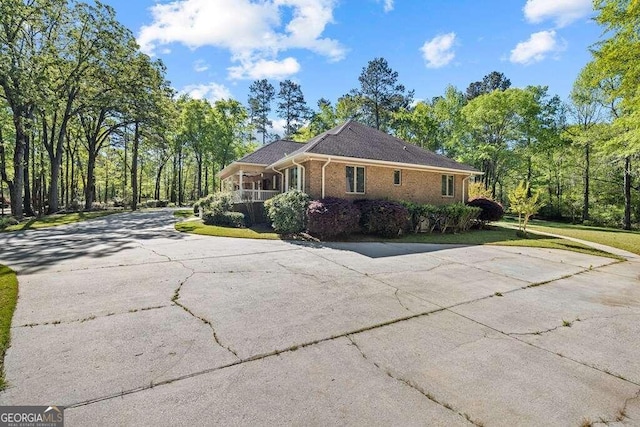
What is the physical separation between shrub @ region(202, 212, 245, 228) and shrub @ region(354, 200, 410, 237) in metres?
6.36

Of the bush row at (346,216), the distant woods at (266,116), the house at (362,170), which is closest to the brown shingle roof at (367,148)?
the house at (362,170)

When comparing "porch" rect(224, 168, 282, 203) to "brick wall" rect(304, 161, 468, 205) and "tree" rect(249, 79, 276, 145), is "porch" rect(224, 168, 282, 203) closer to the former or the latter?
"brick wall" rect(304, 161, 468, 205)

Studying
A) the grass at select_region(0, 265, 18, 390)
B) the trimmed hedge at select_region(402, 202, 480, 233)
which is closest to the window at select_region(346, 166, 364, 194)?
the trimmed hedge at select_region(402, 202, 480, 233)

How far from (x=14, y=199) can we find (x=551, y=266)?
27438 millimetres

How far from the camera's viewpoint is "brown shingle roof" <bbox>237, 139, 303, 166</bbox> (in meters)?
19.4

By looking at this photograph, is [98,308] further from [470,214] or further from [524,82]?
[524,82]

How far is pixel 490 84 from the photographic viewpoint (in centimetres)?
3834

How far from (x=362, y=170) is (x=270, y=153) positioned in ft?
27.4

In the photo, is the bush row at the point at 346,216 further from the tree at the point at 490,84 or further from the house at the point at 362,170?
the tree at the point at 490,84

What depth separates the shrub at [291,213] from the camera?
40.3 feet

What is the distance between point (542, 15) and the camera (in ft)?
35.9

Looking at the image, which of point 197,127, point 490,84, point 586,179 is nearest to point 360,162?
point 586,179

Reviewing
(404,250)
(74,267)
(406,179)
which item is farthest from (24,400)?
(406,179)

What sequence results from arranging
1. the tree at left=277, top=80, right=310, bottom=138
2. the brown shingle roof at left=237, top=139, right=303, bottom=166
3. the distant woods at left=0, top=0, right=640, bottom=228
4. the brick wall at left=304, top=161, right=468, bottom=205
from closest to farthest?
the brick wall at left=304, top=161, right=468, bottom=205
the distant woods at left=0, top=0, right=640, bottom=228
the brown shingle roof at left=237, top=139, right=303, bottom=166
the tree at left=277, top=80, right=310, bottom=138
